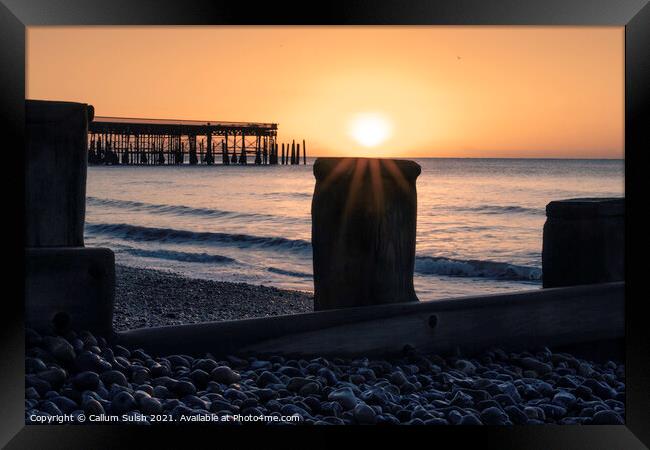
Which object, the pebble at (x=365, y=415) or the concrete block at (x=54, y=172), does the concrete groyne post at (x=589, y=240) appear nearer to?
the pebble at (x=365, y=415)

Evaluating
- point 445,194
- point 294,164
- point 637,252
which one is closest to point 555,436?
point 637,252

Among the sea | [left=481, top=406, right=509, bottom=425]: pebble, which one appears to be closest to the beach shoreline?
the sea

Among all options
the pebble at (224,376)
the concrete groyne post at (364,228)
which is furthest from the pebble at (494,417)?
the pebble at (224,376)

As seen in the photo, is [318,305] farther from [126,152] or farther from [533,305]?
[126,152]

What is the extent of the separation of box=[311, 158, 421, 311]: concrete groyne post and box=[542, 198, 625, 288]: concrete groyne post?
3.96 ft

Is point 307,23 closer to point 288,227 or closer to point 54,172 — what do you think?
point 54,172

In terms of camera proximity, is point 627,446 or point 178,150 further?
point 178,150

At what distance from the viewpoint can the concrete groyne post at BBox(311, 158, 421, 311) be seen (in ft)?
11.9

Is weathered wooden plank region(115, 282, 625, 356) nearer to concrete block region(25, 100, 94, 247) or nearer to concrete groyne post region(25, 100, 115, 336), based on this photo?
concrete groyne post region(25, 100, 115, 336)

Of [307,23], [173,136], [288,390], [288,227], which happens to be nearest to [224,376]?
[288,390]

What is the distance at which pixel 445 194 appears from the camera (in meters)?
29.7

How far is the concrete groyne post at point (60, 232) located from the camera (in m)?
3.15

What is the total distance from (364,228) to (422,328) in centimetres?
57

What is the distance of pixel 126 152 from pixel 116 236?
30362 mm
